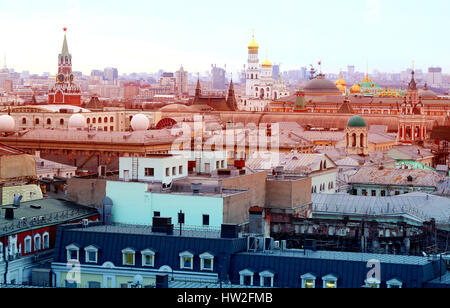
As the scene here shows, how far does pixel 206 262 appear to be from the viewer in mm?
16719

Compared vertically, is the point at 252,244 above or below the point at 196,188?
below

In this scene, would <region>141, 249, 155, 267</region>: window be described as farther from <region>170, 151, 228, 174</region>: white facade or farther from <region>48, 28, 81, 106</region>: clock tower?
<region>48, 28, 81, 106</region>: clock tower

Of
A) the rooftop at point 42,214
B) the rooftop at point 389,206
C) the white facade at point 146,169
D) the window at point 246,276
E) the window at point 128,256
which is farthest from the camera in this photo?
the rooftop at point 389,206

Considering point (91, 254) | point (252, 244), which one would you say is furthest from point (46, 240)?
point (252, 244)

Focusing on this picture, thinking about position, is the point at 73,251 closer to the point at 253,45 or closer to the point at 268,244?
the point at 268,244

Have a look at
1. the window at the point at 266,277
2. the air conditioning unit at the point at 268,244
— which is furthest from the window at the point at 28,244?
the window at the point at 266,277

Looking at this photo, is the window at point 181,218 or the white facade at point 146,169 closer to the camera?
the window at point 181,218

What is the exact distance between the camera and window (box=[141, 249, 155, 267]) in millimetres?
16891

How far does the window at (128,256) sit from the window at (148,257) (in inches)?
8.3

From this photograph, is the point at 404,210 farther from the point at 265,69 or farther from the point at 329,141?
the point at 265,69

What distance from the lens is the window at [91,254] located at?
17.4m

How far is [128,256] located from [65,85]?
284 ft

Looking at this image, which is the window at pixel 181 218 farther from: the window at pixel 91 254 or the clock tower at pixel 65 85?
the clock tower at pixel 65 85
